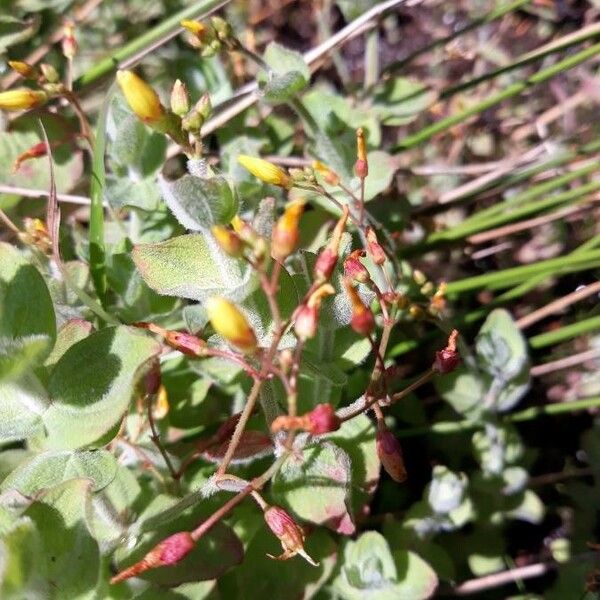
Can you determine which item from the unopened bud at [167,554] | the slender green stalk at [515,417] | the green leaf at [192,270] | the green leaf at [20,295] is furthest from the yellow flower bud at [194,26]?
the slender green stalk at [515,417]

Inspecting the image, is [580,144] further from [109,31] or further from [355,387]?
[109,31]

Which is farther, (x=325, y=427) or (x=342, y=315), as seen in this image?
(x=342, y=315)

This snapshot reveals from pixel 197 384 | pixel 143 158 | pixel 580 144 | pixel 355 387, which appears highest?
pixel 143 158

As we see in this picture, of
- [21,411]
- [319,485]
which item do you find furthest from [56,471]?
[319,485]

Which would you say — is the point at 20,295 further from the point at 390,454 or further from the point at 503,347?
the point at 503,347

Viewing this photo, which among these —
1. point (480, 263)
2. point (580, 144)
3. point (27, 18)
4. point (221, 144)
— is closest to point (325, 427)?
point (221, 144)

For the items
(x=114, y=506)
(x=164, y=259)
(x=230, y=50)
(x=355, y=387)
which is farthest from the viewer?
(x=355, y=387)
